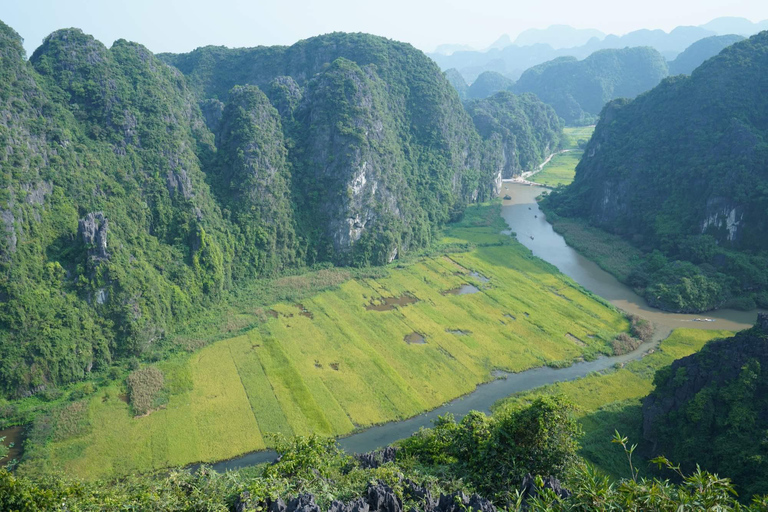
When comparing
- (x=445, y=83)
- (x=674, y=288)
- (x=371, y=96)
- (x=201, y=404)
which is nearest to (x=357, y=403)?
(x=201, y=404)

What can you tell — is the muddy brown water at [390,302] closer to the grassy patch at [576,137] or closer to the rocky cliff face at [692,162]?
the rocky cliff face at [692,162]

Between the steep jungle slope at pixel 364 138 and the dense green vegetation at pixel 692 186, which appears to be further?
the steep jungle slope at pixel 364 138

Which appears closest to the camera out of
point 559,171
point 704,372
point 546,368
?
point 704,372

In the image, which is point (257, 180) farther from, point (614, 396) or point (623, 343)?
point (614, 396)

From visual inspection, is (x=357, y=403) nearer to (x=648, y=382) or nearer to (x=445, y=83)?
(x=648, y=382)

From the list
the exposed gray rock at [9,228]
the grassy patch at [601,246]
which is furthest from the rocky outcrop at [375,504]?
the grassy patch at [601,246]

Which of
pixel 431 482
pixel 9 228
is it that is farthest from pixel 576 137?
pixel 431 482
